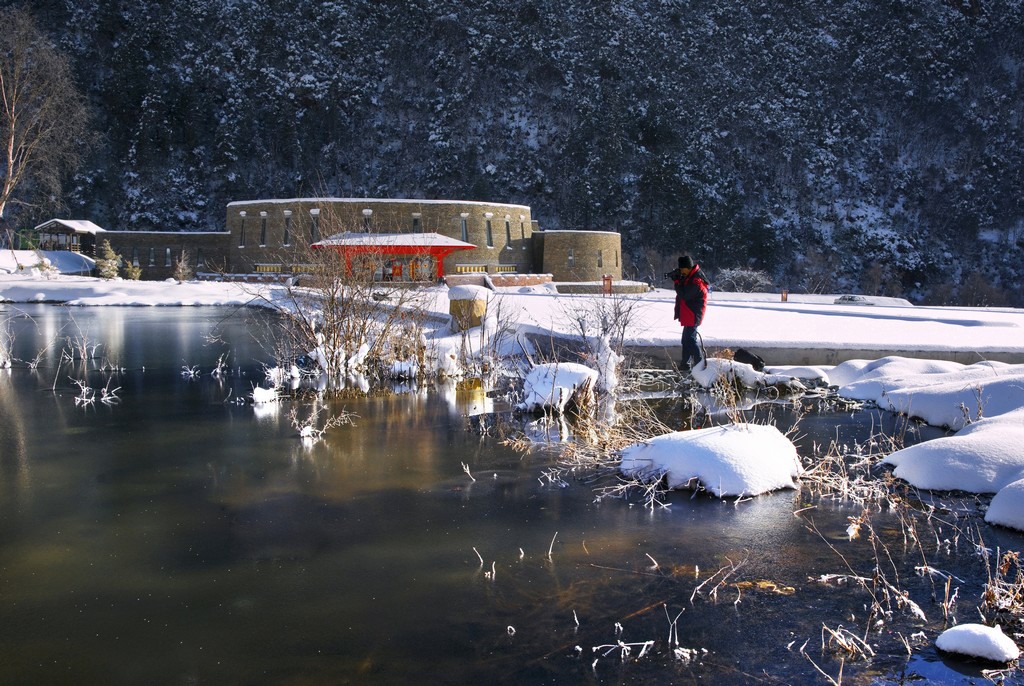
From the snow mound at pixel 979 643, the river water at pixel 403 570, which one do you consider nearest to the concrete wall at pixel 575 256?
the river water at pixel 403 570

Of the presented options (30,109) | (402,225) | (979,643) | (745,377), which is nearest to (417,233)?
(402,225)

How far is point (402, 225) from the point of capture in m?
41.8

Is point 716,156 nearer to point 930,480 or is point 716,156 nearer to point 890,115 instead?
point 890,115

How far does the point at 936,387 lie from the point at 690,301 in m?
3.26

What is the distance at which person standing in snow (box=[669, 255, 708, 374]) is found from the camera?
1147 cm

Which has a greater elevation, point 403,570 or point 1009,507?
point 1009,507

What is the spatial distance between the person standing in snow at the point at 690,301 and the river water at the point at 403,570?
9.80 ft

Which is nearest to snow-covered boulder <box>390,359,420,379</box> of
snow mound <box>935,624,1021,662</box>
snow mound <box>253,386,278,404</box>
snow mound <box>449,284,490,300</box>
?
snow mound <box>253,386,278,404</box>

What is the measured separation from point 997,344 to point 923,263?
2078 inches

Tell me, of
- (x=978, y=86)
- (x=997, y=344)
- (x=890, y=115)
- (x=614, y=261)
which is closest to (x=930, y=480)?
(x=997, y=344)

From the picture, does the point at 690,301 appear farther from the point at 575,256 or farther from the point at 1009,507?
the point at 575,256

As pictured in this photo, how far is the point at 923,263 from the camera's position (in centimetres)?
6056

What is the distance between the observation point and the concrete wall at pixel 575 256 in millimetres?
44250

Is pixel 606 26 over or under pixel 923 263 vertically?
over
